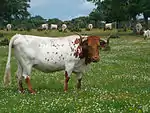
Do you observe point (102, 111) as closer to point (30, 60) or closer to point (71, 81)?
point (30, 60)

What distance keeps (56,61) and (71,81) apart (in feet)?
17.4

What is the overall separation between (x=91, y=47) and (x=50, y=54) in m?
1.97

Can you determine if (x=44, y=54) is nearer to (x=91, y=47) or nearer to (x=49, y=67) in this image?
(x=49, y=67)

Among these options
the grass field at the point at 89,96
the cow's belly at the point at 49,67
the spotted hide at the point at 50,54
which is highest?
the spotted hide at the point at 50,54

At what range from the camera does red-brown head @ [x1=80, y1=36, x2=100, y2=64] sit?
1991cm

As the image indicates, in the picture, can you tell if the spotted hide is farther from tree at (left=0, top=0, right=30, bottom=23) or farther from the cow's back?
tree at (left=0, top=0, right=30, bottom=23)

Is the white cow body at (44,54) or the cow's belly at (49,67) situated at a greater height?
the white cow body at (44,54)

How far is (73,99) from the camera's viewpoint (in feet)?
51.3

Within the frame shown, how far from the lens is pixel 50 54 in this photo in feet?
65.5

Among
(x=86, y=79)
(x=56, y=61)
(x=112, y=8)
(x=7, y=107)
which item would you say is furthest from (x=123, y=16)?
(x=7, y=107)

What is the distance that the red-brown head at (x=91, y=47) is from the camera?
65.3 feet

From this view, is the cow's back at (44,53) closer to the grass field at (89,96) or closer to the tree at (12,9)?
the grass field at (89,96)

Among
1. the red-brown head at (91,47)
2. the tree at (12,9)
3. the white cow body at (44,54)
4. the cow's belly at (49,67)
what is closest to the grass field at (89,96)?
the cow's belly at (49,67)

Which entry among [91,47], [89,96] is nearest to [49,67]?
[91,47]
